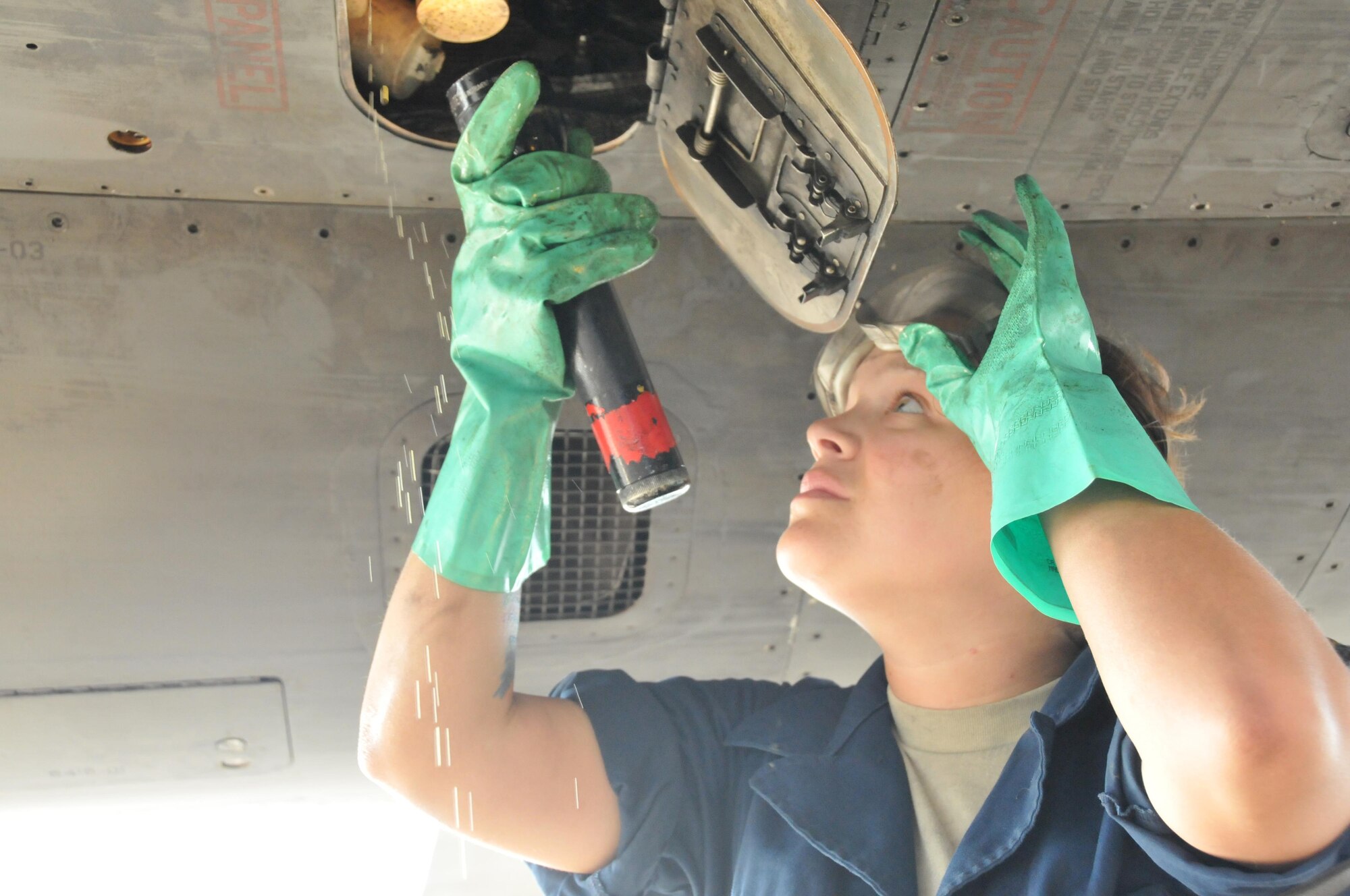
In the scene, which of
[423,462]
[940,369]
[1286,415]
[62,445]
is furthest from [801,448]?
[62,445]

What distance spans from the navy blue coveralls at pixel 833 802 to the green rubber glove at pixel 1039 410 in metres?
0.21

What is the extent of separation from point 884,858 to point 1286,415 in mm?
871

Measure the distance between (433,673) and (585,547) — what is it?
424 mm

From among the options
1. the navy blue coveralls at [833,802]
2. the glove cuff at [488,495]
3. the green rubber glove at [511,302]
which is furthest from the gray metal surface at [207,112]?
the navy blue coveralls at [833,802]

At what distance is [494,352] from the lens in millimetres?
1392

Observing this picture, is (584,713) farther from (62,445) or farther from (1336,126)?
(1336,126)

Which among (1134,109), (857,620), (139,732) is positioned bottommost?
(139,732)

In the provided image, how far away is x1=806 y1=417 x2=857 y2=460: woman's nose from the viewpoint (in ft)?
4.97

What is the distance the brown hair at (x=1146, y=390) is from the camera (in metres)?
1.47

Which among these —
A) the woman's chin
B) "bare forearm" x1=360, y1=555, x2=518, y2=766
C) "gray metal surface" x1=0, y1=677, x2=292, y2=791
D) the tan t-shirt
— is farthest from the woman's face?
"gray metal surface" x1=0, y1=677, x2=292, y2=791

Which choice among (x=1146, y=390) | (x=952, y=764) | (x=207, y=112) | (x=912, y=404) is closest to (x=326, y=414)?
(x=207, y=112)

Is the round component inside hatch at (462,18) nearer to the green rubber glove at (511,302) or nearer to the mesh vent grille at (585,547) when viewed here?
the green rubber glove at (511,302)

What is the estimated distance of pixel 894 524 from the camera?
4.79 ft

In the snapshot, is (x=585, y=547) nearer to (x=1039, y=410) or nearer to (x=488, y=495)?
(x=488, y=495)
